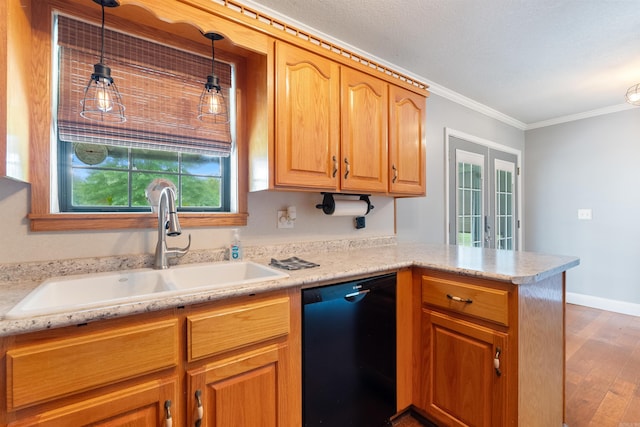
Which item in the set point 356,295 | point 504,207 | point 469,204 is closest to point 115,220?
point 356,295

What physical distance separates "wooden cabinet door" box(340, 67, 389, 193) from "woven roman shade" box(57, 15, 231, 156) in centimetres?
69

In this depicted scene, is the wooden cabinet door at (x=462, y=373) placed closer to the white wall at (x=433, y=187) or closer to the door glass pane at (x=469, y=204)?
the white wall at (x=433, y=187)

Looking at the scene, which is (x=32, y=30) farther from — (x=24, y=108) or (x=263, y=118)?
(x=263, y=118)

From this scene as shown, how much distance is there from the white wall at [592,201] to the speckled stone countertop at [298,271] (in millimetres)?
2608

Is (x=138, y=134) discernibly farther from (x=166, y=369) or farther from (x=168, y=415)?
(x=168, y=415)

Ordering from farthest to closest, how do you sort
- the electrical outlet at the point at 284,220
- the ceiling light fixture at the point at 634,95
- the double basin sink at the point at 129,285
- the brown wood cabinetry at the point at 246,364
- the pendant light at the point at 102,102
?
the ceiling light fixture at the point at 634,95
the electrical outlet at the point at 284,220
the pendant light at the point at 102,102
the brown wood cabinetry at the point at 246,364
the double basin sink at the point at 129,285

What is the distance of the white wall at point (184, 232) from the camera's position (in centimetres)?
122

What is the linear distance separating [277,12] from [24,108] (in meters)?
1.36

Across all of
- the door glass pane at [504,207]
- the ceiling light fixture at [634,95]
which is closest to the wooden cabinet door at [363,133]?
the ceiling light fixture at [634,95]

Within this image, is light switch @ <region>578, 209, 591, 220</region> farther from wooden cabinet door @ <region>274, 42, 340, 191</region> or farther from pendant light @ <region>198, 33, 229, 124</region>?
pendant light @ <region>198, 33, 229, 124</region>

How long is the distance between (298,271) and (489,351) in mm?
939

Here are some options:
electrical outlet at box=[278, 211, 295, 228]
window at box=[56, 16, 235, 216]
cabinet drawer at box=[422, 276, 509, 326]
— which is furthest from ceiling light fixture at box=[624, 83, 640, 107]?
window at box=[56, 16, 235, 216]

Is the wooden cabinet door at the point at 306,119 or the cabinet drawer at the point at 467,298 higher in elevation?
the wooden cabinet door at the point at 306,119

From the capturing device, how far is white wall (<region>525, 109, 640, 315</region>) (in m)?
3.29
